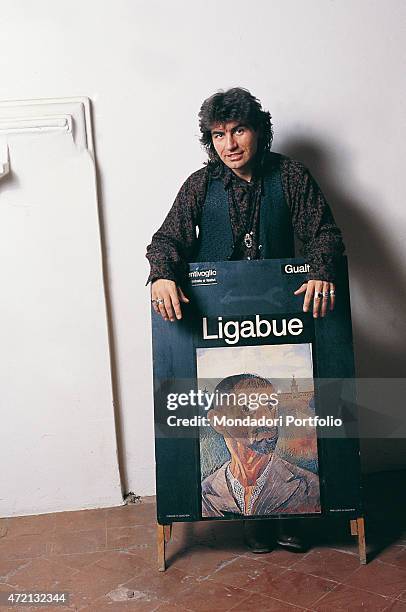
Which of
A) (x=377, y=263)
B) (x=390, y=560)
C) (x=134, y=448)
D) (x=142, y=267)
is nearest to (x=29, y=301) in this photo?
(x=142, y=267)

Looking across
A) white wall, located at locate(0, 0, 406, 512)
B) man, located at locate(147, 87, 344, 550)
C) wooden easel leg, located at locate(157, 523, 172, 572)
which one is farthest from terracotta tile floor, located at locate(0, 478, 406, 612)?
white wall, located at locate(0, 0, 406, 512)

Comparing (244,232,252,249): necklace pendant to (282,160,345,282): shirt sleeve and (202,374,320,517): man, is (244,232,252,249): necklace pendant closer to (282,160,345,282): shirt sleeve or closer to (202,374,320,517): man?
(282,160,345,282): shirt sleeve

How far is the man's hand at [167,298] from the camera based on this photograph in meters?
2.59

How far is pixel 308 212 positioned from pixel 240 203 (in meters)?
0.25

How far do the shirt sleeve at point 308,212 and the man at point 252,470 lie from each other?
0.53m

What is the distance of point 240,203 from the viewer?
9.20ft

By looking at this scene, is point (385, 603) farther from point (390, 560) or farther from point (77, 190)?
point (77, 190)

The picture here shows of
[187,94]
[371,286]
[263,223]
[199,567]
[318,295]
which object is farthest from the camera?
[371,286]

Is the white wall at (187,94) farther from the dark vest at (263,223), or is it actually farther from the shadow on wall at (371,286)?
the dark vest at (263,223)

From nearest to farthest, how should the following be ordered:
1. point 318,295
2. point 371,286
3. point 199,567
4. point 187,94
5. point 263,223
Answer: point 318,295
point 199,567
point 263,223
point 187,94
point 371,286

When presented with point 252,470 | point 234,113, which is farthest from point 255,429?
point 234,113

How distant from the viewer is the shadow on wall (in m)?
3.31

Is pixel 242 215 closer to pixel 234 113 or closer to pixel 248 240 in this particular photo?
pixel 248 240

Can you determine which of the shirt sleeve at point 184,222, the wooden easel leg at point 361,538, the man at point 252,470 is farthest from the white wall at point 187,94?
the wooden easel leg at point 361,538
